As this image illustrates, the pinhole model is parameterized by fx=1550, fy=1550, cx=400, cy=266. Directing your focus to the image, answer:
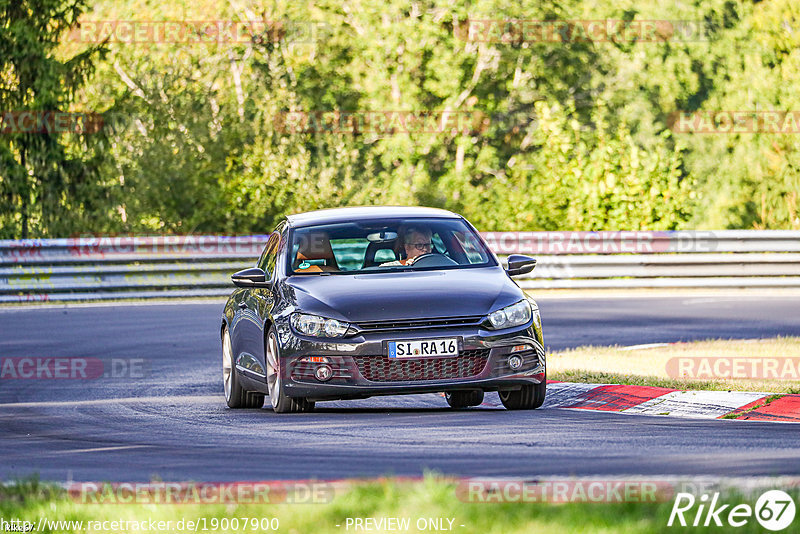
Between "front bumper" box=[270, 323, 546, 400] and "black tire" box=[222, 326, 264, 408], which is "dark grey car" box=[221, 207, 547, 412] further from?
"black tire" box=[222, 326, 264, 408]

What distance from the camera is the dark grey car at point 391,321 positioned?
35.2 ft

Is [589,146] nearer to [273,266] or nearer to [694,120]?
[694,120]

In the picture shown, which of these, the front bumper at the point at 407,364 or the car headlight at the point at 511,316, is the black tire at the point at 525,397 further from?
the car headlight at the point at 511,316

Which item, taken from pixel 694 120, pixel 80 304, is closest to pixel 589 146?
pixel 694 120

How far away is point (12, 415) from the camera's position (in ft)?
41.0

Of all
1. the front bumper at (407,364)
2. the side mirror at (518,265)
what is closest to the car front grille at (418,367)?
the front bumper at (407,364)

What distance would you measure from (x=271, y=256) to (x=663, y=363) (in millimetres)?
4178

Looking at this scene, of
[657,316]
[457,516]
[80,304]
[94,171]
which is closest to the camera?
[457,516]

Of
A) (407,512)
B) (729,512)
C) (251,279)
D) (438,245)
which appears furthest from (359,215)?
(729,512)

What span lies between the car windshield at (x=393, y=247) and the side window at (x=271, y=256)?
12.4 inches

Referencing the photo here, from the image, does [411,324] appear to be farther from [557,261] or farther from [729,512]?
[557,261]

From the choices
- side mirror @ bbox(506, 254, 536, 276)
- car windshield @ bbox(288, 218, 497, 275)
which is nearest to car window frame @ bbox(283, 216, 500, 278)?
car windshield @ bbox(288, 218, 497, 275)

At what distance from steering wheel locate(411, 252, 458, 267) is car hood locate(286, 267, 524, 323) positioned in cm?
28

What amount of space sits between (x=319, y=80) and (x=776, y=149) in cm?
1814
